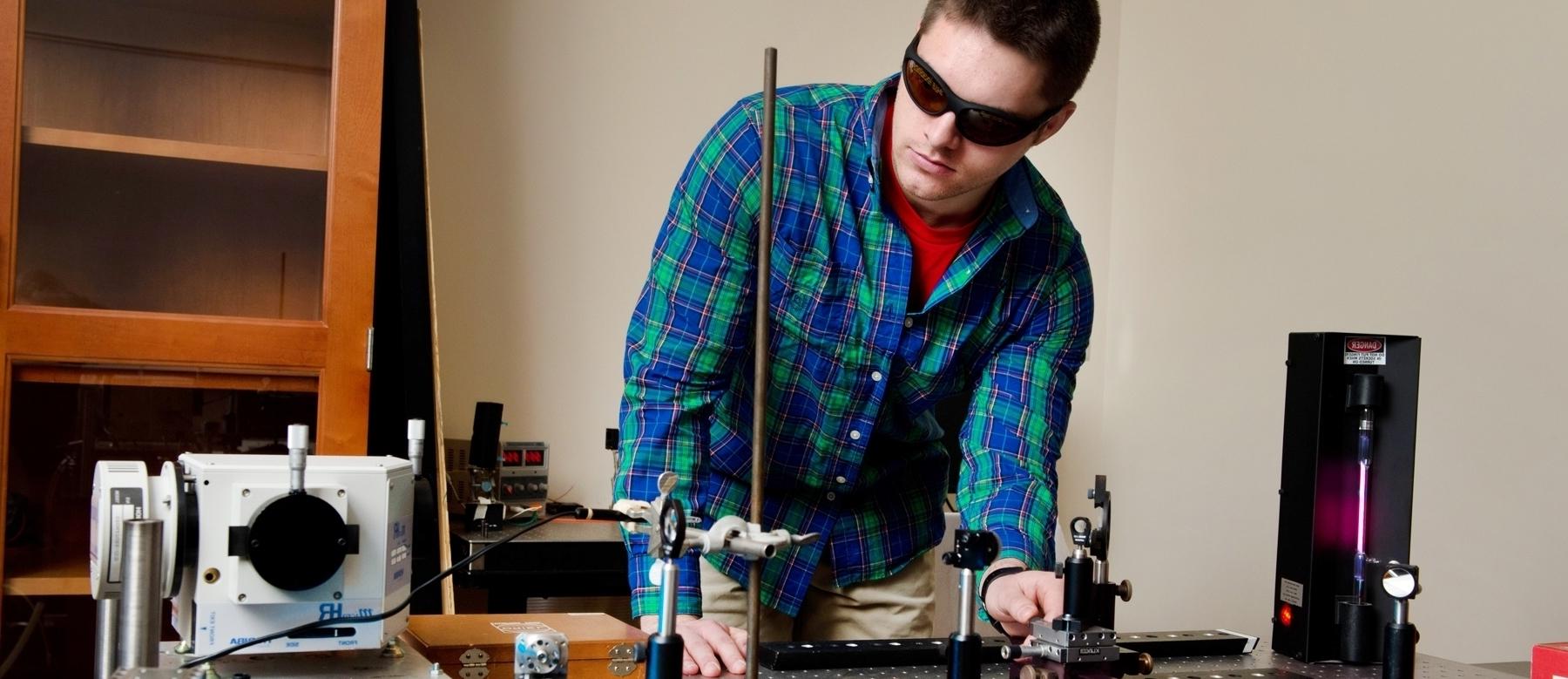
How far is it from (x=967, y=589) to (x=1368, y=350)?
0.85m

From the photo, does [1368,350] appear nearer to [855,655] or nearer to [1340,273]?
[855,655]

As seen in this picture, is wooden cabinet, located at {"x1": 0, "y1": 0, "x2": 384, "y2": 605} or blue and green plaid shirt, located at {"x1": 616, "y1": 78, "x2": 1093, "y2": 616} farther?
wooden cabinet, located at {"x1": 0, "y1": 0, "x2": 384, "y2": 605}

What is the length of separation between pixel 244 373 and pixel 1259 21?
2415 millimetres

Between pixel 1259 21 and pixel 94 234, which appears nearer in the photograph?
pixel 94 234

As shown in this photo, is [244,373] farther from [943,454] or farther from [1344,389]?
[1344,389]

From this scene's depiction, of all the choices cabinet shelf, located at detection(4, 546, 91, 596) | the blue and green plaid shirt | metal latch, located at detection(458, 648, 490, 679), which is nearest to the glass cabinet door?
cabinet shelf, located at detection(4, 546, 91, 596)

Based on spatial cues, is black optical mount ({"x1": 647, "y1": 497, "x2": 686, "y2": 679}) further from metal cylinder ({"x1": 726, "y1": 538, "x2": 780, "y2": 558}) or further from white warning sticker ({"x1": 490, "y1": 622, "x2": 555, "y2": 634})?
white warning sticker ({"x1": 490, "y1": 622, "x2": 555, "y2": 634})

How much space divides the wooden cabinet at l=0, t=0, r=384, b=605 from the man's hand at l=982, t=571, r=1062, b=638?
4.30ft

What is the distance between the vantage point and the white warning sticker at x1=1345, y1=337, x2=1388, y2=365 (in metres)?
1.52

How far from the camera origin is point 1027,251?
1.65 meters

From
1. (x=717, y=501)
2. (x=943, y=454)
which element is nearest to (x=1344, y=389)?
(x=943, y=454)

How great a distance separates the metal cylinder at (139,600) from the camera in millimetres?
962

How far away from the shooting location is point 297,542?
1033 mm

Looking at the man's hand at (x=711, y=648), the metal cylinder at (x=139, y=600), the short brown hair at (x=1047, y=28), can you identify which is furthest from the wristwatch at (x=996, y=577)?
the metal cylinder at (x=139, y=600)
